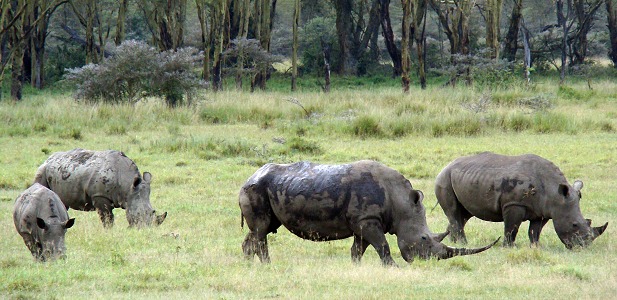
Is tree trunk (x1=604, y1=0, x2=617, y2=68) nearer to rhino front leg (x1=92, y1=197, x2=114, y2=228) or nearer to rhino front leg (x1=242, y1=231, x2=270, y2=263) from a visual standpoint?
rhino front leg (x1=92, y1=197, x2=114, y2=228)

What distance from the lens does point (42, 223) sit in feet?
31.7

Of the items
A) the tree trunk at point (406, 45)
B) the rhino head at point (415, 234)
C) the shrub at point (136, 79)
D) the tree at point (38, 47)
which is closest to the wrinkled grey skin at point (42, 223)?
the rhino head at point (415, 234)

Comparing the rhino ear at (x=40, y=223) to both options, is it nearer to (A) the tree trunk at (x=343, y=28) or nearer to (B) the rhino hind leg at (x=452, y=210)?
(B) the rhino hind leg at (x=452, y=210)

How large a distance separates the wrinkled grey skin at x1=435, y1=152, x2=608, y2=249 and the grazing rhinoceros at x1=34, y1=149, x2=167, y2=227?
149 inches

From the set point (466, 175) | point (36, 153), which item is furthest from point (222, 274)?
point (36, 153)

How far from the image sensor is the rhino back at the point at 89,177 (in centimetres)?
1241

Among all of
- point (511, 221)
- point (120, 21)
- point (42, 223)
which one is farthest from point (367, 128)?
point (120, 21)

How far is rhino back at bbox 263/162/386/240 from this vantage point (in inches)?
367

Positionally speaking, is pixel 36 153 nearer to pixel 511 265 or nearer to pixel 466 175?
pixel 466 175

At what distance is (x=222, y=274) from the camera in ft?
29.5

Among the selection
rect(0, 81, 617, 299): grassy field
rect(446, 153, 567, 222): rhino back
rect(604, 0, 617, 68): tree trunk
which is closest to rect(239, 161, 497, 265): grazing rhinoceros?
rect(0, 81, 617, 299): grassy field

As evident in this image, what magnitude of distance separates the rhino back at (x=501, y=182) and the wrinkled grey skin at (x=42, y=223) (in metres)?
4.60

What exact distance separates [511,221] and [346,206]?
2.53 meters

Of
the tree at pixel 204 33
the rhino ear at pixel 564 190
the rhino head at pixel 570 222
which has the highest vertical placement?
the tree at pixel 204 33
